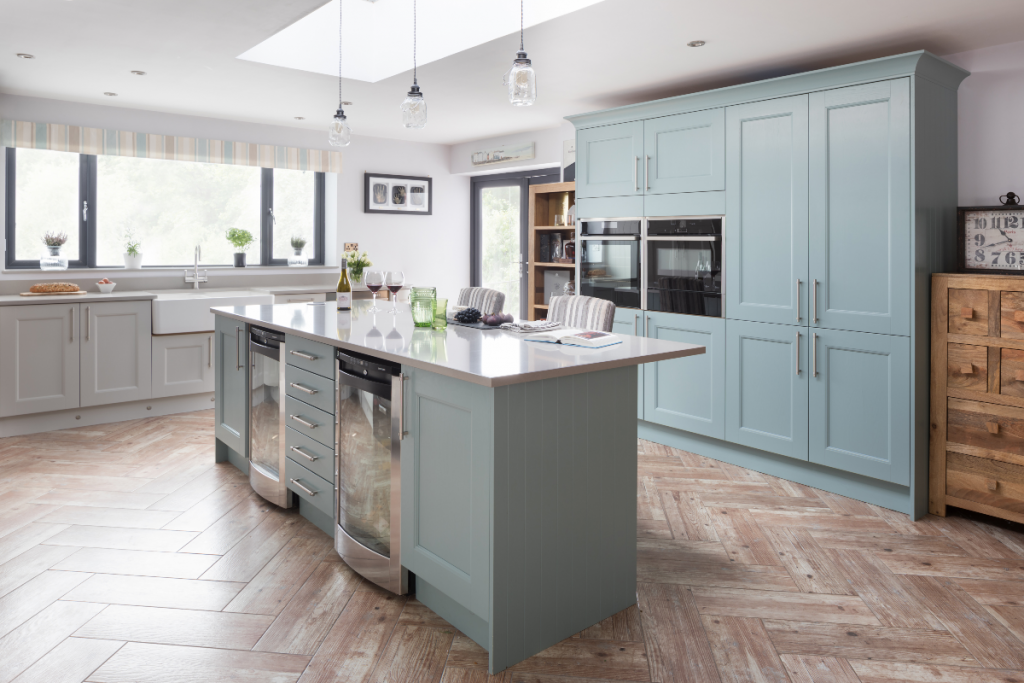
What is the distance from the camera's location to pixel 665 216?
14.2 feet

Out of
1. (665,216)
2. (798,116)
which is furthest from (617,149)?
(798,116)

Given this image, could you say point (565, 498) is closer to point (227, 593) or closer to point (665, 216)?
point (227, 593)

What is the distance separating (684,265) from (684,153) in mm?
657

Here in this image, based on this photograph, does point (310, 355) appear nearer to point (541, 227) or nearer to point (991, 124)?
point (541, 227)

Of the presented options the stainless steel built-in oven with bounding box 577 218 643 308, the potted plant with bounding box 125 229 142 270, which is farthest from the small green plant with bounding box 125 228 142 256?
the stainless steel built-in oven with bounding box 577 218 643 308

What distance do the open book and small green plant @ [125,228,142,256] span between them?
4.14 meters

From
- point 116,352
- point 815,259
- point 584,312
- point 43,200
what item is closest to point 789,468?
point 815,259

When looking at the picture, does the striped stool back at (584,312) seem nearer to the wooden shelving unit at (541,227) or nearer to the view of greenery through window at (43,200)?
the wooden shelving unit at (541,227)

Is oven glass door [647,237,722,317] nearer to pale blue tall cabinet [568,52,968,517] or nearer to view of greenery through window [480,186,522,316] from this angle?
pale blue tall cabinet [568,52,968,517]

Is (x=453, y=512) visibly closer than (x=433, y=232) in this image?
Yes

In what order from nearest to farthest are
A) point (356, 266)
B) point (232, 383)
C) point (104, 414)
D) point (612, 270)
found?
point (232, 383) → point (612, 270) → point (104, 414) → point (356, 266)

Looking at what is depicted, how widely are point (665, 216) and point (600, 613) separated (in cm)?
267

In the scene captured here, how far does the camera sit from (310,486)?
9.93ft

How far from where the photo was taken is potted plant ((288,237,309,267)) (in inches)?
250
